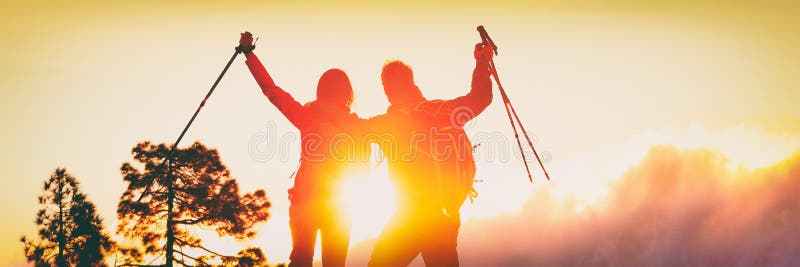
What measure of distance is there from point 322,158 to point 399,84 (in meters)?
1.05

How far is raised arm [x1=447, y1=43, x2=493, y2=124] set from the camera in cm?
463

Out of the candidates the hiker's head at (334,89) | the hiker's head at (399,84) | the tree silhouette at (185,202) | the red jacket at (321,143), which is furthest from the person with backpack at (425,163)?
the tree silhouette at (185,202)

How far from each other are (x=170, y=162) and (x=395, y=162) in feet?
54.1

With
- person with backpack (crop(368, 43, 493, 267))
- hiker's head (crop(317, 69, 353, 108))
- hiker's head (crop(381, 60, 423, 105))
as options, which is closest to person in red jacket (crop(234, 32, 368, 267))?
hiker's head (crop(317, 69, 353, 108))

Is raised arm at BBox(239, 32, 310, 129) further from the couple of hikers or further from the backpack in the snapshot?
the backpack

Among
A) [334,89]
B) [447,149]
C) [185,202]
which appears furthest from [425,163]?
[185,202]

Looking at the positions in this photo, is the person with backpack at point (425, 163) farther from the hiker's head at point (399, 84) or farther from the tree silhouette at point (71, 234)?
the tree silhouette at point (71, 234)

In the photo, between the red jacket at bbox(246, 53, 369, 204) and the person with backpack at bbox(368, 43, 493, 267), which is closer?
the person with backpack at bbox(368, 43, 493, 267)

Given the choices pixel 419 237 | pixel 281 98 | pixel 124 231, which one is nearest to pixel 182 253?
pixel 124 231

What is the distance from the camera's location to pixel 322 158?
5145mm

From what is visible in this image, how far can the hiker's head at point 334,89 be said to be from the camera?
5414 mm

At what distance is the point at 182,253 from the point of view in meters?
18.6

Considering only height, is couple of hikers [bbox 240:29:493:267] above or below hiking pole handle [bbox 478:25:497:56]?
below

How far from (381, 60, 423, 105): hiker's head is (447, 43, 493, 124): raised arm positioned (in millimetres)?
357
